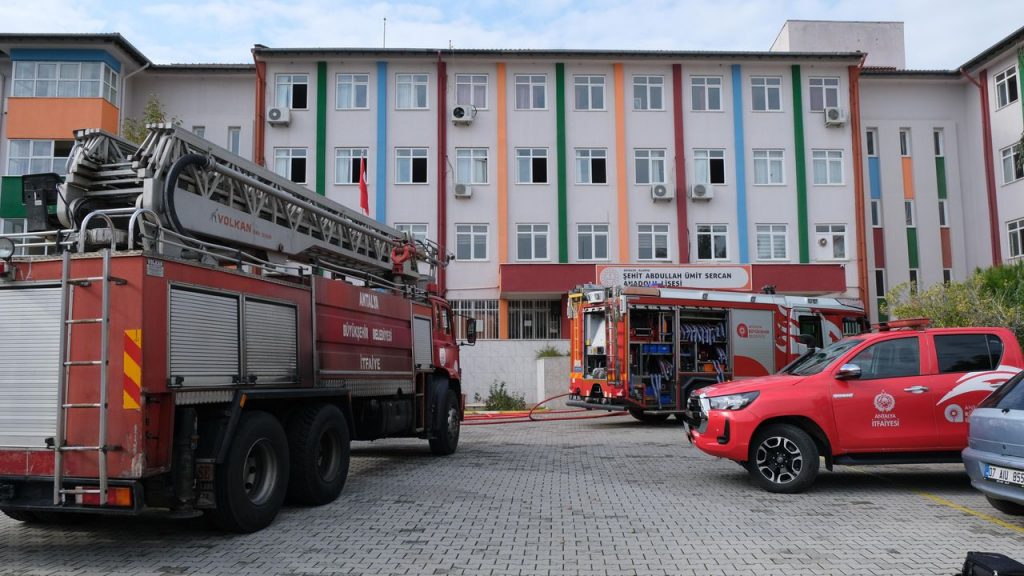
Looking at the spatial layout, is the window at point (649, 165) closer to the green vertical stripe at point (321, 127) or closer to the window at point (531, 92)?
the window at point (531, 92)

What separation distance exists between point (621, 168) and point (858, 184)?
9.20 metres

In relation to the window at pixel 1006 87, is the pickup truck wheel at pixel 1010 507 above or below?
below

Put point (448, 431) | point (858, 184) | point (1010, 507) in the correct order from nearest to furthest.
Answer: point (1010, 507) < point (448, 431) < point (858, 184)

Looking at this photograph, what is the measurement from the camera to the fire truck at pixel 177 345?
6.12 m

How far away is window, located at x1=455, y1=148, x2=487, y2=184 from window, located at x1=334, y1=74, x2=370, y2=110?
4.02 m

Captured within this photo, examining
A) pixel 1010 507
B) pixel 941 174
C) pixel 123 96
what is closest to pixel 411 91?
pixel 123 96

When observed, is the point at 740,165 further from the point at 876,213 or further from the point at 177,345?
the point at 177,345

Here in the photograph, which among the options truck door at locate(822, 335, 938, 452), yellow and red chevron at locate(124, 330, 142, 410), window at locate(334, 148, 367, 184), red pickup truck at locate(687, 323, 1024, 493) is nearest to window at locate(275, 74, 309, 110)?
window at locate(334, 148, 367, 184)

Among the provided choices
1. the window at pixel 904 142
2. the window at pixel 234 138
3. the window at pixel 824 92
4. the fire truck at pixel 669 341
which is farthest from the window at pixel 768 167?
the window at pixel 234 138

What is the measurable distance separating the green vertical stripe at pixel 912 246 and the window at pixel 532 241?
587 inches

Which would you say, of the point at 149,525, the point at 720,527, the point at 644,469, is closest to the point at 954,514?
the point at 720,527

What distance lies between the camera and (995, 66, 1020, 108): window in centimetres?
3023

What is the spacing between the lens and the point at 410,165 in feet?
98.5

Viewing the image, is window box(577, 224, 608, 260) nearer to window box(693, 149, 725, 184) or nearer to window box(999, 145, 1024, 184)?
window box(693, 149, 725, 184)
